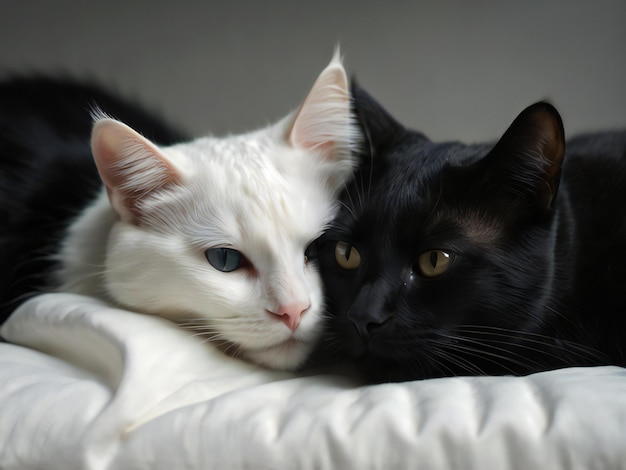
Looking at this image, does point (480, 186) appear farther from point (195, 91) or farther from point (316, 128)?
point (195, 91)

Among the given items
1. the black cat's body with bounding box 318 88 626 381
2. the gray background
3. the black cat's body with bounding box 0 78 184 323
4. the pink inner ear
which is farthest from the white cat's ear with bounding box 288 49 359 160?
the gray background

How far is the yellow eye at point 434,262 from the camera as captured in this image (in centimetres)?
89

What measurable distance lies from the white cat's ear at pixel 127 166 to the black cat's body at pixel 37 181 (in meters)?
0.26

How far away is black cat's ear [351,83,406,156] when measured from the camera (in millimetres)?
1119

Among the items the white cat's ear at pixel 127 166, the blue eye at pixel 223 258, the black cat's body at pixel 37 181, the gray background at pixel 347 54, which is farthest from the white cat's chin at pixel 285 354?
the gray background at pixel 347 54

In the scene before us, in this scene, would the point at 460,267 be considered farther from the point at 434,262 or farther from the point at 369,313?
the point at 369,313

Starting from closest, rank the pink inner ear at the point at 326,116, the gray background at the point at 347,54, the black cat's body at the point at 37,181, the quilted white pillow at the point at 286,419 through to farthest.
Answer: the quilted white pillow at the point at 286,419, the pink inner ear at the point at 326,116, the black cat's body at the point at 37,181, the gray background at the point at 347,54

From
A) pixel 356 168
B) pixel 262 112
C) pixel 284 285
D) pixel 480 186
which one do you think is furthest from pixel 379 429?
pixel 262 112

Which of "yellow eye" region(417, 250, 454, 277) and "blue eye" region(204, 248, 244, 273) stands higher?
"yellow eye" region(417, 250, 454, 277)

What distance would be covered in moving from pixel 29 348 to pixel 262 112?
117 cm

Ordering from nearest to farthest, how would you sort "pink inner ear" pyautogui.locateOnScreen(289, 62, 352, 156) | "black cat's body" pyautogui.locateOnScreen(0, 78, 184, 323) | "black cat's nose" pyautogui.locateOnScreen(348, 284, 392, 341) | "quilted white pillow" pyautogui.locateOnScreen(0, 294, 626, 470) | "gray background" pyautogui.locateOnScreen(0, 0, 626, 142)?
1. "quilted white pillow" pyautogui.locateOnScreen(0, 294, 626, 470)
2. "black cat's nose" pyautogui.locateOnScreen(348, 284, 392, 341)
3. "pink inner ear" pyautogui.locateOnScreen(289, 62, 352, 156)
4. "black cat's body" pyautogui.locateOnScreen(0, 78, 184, 323)
5. "gray background" pyautogui.locateOnScreen(0, 0, 626, 142)

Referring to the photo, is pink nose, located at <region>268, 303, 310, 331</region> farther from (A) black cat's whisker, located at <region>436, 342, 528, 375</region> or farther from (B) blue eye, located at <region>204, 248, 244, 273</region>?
(A) black cat's whisker, located at <region>436, 342, 528, 375</region>

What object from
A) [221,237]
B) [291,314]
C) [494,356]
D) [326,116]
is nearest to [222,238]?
[221,237]

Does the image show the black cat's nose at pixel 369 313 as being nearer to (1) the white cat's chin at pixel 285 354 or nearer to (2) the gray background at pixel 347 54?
(1) the white cat's chin at pixel 285 354
